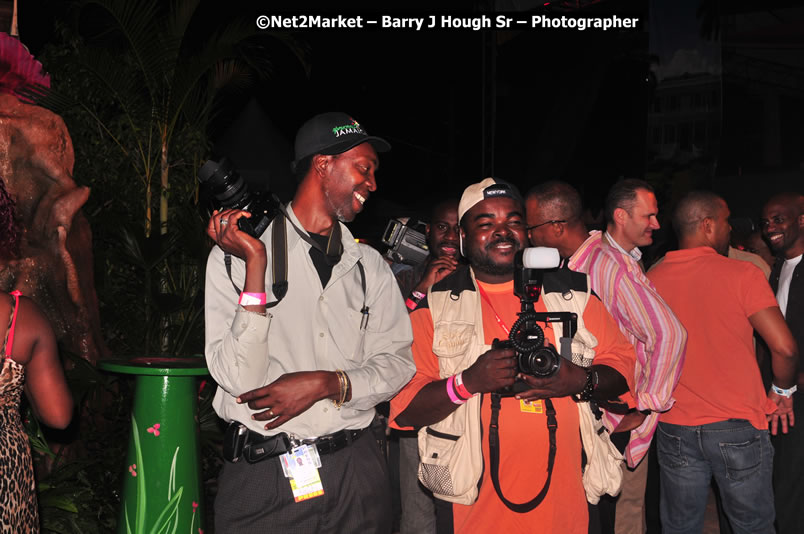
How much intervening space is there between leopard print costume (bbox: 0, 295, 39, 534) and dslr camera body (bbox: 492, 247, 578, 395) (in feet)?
5.69

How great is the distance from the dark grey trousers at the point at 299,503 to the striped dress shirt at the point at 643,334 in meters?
1.57

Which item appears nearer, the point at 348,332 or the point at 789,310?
the point at 348,332

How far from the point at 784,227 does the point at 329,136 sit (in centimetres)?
398

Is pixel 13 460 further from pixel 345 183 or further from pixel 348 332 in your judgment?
pixel 345 183

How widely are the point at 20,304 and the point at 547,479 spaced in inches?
80.0

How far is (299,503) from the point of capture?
8.92ft

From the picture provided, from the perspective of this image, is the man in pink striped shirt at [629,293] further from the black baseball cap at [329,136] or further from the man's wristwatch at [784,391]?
the black baseball cap at [329,136]

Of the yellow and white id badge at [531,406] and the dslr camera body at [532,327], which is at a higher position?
the dslr camera body at [532,327]

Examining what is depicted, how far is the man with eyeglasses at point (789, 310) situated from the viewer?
16.5 feet

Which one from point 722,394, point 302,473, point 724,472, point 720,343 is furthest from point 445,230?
point 302,473

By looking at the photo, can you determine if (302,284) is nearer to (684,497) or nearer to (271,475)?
(271,475)

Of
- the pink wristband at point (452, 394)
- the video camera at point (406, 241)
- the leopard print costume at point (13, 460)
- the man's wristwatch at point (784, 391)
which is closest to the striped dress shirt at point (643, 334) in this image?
the man's wristwatch at point (784, 391)

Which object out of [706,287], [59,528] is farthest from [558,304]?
[59,528]

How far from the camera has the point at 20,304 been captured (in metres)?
2.70
